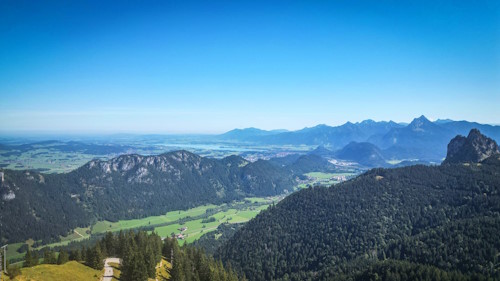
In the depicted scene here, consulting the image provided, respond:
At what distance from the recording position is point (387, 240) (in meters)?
161

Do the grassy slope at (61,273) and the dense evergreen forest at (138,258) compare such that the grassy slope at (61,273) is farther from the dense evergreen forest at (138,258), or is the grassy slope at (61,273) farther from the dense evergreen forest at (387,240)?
the dense evergreen forest at (387,240)

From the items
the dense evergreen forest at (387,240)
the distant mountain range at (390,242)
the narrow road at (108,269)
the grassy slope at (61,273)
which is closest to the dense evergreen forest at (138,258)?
the narrow road at (108,269)

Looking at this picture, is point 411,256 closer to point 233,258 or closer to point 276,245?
point 276,245

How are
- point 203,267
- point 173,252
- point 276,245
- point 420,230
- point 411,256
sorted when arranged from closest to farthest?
point 203,267, point 173,252, point 411,256, point 420,230, point 276,245

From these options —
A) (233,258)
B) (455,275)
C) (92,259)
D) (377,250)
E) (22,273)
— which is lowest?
(233,258)

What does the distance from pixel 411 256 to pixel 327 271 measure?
33845 millimetres

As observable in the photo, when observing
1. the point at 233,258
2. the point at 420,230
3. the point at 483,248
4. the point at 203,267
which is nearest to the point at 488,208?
the point at 420,230

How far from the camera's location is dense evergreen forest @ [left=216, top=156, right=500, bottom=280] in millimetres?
122062

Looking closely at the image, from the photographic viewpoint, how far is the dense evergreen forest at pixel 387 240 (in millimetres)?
122062

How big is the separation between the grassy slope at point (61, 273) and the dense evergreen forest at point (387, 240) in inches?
3373

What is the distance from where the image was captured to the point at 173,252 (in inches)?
4274

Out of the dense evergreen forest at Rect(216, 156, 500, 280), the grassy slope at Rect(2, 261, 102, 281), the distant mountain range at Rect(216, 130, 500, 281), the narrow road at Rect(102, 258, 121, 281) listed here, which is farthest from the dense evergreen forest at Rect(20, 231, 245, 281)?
the dense evergreen forest at Rect(216, 156, 500, 280)

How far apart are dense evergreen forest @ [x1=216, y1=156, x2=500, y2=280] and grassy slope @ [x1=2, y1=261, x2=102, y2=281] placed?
85.7 m

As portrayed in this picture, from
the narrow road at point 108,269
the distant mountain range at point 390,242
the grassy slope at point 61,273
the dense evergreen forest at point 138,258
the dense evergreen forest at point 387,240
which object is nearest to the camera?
the grassy slope at point 61,273
